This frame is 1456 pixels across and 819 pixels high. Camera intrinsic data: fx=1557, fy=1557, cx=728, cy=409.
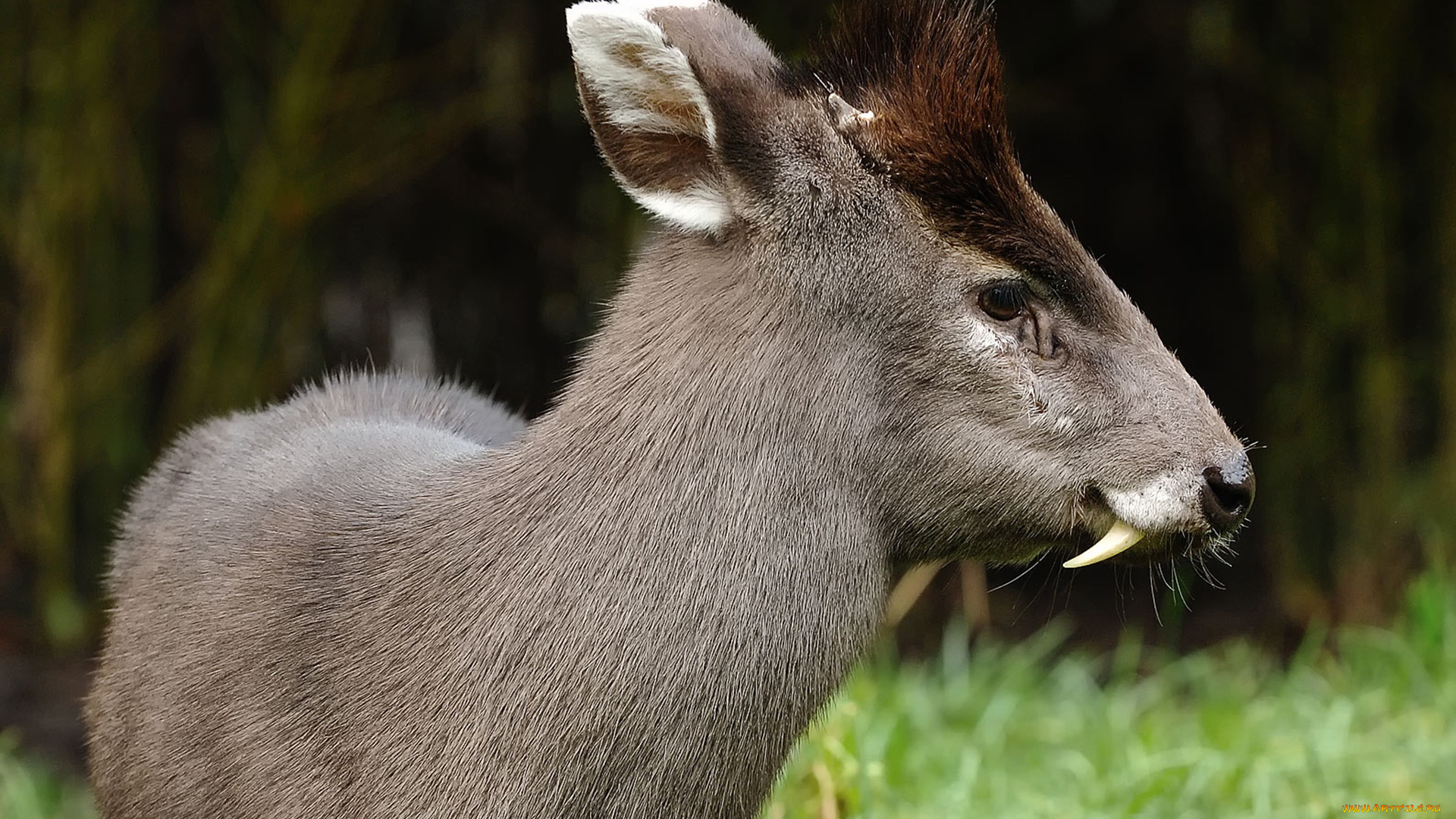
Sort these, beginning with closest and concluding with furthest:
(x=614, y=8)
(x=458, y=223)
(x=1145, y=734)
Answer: (x=614, y=8) → (x=1145, y=734) → (x=458, y=223)

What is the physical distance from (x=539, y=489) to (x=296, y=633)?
47 cm

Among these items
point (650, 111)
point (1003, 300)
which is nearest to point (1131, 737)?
point (1003, 300)

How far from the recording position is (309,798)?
240cm

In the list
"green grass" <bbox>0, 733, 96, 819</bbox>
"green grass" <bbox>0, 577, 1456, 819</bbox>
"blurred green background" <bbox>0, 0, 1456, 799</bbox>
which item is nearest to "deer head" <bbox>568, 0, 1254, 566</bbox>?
"green grass" <bbox>0, 577, 1456, 819</bbox>

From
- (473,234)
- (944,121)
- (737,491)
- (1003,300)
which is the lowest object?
(473,234)

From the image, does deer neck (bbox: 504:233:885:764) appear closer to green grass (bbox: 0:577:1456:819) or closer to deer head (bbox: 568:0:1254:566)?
deer head (bbox: 568:0:1254:566)

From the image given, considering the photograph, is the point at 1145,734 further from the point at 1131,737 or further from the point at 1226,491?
the point at 1226,491

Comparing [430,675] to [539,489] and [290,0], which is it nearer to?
[539,489]

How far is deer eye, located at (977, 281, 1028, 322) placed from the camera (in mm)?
2391

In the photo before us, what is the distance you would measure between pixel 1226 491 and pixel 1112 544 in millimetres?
187

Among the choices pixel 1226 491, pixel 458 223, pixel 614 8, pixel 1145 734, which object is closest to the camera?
pixel 614 8

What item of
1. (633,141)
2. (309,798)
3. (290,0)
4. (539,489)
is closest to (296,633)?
(309,798)

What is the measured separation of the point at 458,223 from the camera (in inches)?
296

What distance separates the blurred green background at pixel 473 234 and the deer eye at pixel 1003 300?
3667 millimetres
